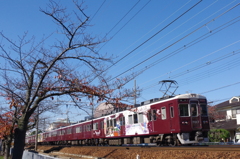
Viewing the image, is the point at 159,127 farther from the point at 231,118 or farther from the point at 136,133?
the point at 231,118

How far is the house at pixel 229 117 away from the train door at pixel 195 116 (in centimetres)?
1489

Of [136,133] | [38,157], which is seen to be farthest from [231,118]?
[38,157]

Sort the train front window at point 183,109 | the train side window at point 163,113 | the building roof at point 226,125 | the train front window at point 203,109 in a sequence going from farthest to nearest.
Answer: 1. the building roof at point 226,125
2. the train front window at point 203,109
3. the train side window at point 163,113
4. the train front window at point 183,109

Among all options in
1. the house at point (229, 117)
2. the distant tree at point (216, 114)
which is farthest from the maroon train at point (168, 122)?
the distant tree at point (216, 114)

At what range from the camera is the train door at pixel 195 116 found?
16.2 meters

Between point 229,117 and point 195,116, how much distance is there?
19002 millimetres

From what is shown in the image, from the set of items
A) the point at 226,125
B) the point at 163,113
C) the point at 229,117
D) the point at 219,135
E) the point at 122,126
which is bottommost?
the point at 219,135

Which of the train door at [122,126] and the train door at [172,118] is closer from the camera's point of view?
the train door at [172,118]

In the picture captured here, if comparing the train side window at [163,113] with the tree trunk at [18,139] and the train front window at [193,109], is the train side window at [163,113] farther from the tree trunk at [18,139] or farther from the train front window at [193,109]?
the tree trunk at [18,139]

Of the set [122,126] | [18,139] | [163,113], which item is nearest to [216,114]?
[122,126]

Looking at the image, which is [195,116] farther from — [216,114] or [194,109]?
[216,114]

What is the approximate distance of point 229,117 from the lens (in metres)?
33.1

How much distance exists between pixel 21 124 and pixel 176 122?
414 inches

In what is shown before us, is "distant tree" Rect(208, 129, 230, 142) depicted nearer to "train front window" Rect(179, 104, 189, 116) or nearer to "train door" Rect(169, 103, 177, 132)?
"train front window" Rect(179, 104, 189, 116)
